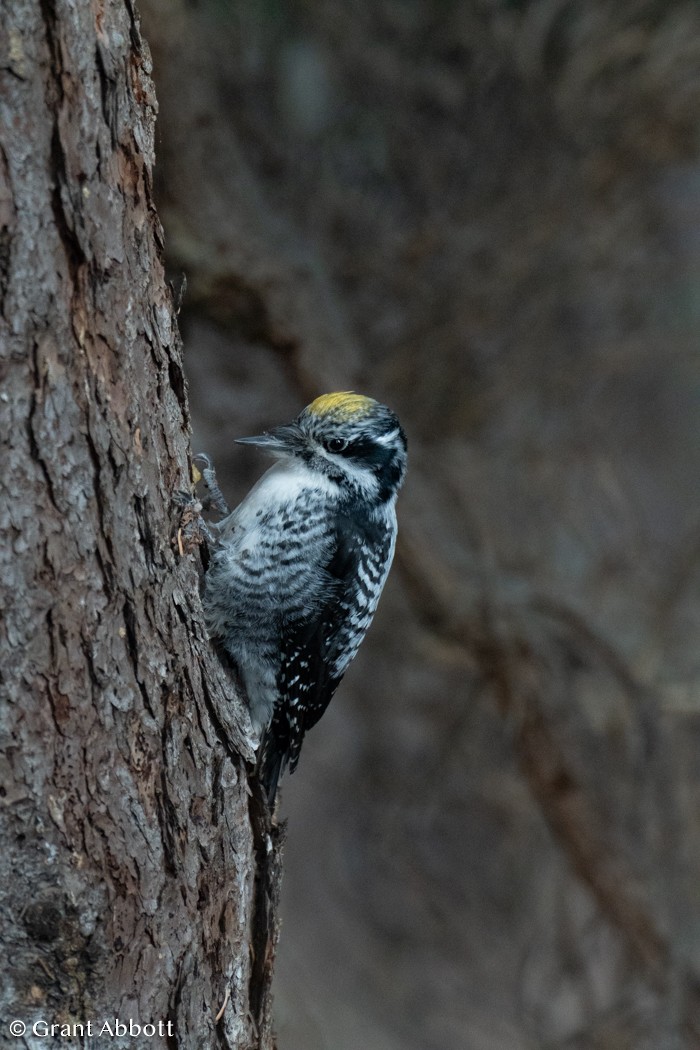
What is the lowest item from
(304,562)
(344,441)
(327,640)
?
(327,640)

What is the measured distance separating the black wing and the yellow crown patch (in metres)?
0.30

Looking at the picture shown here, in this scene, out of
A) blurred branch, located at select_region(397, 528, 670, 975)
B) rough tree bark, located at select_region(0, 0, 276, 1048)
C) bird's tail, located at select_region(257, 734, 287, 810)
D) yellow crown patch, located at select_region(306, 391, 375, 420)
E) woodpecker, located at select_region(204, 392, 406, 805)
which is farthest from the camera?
blurred branch, located at select_region(397, 528, 670, 975)

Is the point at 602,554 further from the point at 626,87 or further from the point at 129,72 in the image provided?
the point at 129,72

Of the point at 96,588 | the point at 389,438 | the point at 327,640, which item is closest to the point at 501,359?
the point at 389,438

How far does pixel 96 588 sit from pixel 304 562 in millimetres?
972

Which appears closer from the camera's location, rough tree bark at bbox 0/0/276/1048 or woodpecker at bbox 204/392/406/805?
rough tree bark at bbox 0/0/276/1048

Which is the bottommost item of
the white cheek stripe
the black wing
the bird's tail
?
the bird's tail

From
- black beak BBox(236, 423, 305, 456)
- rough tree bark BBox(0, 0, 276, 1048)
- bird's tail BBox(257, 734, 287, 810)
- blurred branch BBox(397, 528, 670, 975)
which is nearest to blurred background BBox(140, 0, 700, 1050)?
blurred branch BBox(397, 528, 670, 975)

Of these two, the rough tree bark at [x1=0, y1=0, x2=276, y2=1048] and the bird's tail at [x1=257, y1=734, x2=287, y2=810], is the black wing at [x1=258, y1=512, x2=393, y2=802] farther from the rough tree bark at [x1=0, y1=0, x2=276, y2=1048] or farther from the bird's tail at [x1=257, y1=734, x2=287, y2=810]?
the rough tree bark at [x1=0, y1=0, x2=276, y2=1048]

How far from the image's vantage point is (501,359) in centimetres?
491

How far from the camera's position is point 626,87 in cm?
431

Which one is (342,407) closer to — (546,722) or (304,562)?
(304,562)

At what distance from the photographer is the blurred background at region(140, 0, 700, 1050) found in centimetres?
420

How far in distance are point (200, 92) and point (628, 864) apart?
377cm
